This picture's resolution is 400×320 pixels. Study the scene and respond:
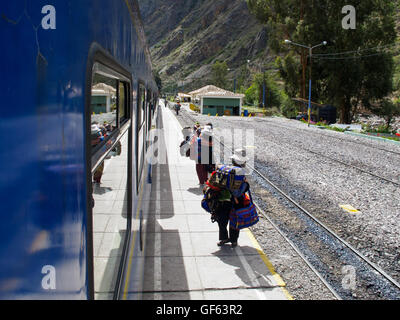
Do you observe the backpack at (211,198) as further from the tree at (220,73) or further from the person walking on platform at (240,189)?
the tree at (220,73)

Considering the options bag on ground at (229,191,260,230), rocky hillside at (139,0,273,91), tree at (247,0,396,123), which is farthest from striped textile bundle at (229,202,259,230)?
rocky hillside at (139,0,273,91)

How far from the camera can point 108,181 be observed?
2.10m

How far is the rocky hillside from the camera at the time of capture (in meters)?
124

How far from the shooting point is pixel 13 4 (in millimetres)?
868

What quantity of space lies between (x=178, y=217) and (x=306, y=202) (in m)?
3.47

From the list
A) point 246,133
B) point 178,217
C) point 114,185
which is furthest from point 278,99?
point 114,185

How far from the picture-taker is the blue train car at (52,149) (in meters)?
0.86

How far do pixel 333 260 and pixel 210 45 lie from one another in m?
145

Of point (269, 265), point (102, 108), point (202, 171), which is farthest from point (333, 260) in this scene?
point (102, 108)

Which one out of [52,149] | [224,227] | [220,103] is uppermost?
[220,103]

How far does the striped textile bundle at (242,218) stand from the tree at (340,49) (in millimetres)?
36817

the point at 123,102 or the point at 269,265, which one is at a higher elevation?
the point at 123,102

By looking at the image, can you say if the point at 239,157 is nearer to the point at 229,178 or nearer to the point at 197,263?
the point at 229,178
